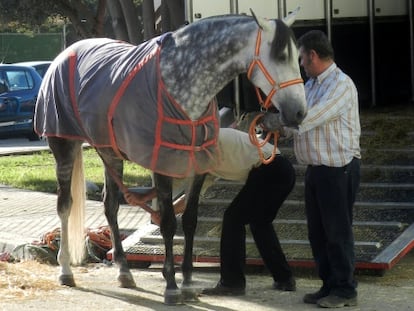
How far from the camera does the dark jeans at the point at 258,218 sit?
7117mm

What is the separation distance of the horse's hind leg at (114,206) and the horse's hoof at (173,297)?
2.47 feet

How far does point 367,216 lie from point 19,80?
16103 mm

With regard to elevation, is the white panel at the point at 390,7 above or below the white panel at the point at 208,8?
below

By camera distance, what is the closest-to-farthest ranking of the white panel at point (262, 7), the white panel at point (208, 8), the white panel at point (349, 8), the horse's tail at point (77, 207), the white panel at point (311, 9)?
the horse's tail at point (77, 207), the white panel at point (208, 8), the white panel at point (262, 7), the white panel at point (311, 9), the white panel at point (349, 8)

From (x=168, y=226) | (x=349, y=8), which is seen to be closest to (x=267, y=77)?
(x=168, y=226)

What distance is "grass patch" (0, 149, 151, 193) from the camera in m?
14.0

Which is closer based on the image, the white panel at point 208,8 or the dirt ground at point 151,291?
the dirt ground at point 151,291

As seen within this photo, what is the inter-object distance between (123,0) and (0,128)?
938 cm

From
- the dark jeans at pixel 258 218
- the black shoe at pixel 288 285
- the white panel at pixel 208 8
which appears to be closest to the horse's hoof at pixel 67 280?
the dark jeans at pixel 258 218

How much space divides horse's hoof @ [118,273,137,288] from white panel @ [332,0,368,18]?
5256 millimetres

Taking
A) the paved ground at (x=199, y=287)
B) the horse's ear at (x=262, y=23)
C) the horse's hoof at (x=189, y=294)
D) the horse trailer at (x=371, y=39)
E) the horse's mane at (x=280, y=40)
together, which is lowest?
the paved ground at (x=199, y=287)

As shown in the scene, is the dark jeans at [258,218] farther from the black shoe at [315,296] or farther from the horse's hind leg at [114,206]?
the horse's hind leg at [114,206]

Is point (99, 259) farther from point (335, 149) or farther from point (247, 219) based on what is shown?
point (335, 149)

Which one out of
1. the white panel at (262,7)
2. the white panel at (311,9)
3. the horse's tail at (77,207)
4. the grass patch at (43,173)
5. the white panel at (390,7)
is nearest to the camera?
the horse's tail at (77,207)
